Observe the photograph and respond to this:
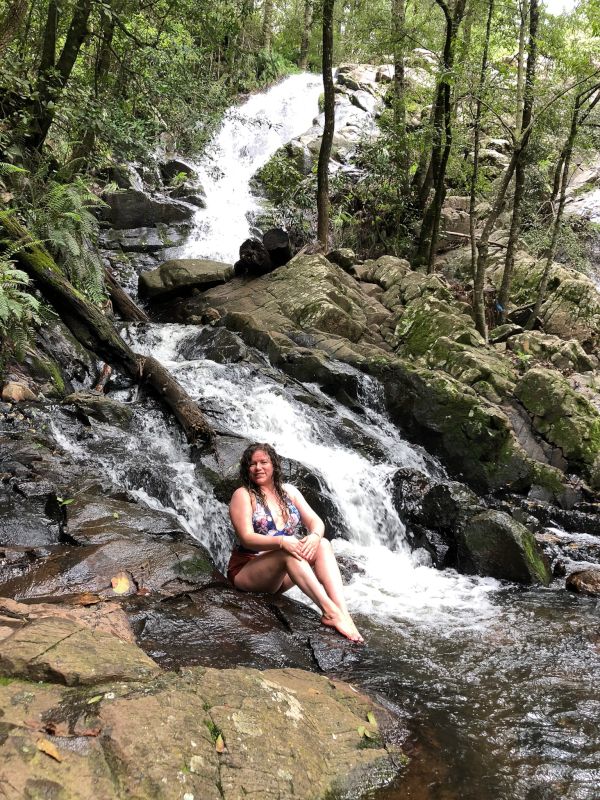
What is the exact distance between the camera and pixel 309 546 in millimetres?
4457

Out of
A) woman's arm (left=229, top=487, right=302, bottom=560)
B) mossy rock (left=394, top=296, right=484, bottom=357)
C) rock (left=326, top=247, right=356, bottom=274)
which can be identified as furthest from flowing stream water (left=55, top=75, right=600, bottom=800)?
rock (left=326, top=247, right=356, bottom=274)

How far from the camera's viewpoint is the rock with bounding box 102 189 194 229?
17672 millimetres

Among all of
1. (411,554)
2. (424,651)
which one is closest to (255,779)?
(424,651)

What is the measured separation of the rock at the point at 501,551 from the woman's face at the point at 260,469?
11.5ft

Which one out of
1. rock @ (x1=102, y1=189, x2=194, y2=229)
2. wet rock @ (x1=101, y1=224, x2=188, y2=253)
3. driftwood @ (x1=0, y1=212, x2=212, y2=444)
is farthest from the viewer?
rock @ (x1=102, y1=189, x2=194, y2=229)

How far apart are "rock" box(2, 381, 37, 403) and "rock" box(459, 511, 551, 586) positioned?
19.2ft

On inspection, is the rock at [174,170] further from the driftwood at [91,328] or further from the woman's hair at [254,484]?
the woman's hair at [254,484]

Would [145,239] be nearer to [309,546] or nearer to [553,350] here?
[553,350]

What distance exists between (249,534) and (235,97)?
34.6 ft

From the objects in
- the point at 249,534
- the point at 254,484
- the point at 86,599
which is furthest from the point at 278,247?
the point at 86,599

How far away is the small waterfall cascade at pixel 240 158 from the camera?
18.0 m

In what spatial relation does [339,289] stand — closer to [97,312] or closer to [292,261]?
[292,261]

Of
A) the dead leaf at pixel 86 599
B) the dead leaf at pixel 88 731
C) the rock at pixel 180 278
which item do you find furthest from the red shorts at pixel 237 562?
the rock at pixel 180 278

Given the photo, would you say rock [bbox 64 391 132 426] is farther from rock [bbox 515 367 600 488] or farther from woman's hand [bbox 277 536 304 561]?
rock [bbox 515 367 600 488]
